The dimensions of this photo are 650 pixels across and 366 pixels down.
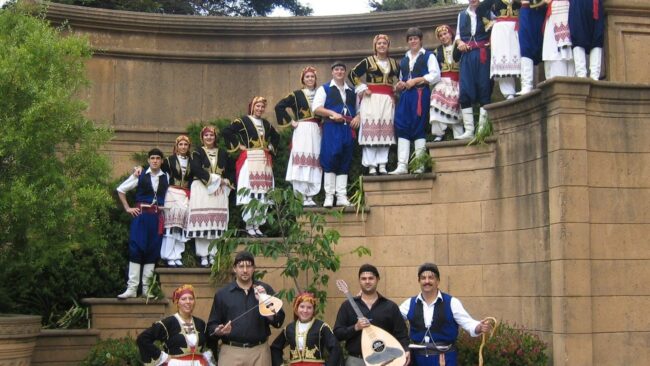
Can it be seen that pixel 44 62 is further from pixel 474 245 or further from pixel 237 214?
pixel 474 245

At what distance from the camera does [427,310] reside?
8195 mm

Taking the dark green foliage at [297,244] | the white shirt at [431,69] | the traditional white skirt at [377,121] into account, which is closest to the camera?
the dark green foliage at [297,244]

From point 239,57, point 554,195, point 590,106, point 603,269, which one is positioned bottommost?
point 603,269

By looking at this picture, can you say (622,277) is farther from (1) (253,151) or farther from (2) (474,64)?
(1) (253,151)

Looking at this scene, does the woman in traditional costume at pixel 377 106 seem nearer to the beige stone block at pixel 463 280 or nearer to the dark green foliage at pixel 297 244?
the dark green foliage at pixel 297 244

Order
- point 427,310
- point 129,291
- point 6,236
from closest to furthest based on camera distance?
1. point 427,310
2. point 6,236
3. point 129,291

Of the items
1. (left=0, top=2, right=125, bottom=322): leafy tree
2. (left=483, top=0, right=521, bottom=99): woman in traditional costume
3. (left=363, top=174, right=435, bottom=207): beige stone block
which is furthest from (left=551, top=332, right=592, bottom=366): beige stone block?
(left=0, top=2, right=125, bottom=322): leafy tree

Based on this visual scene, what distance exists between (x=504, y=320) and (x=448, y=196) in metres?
1.57

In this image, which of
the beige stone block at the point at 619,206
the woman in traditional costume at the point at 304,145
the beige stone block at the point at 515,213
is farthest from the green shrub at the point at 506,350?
the woman in traditional costume at the point at 304,145

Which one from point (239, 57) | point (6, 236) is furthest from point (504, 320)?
point (239, 57)

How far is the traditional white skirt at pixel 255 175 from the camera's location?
38.5 feet

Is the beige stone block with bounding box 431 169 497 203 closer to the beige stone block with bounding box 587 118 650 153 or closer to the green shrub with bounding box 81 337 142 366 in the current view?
the beige stone block with bounding box 587 118 650 153

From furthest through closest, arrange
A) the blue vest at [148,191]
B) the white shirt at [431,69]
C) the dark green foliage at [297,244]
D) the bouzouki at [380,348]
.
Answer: the blue vest at [148,191], the white shirt at [431,69], the dark green foliage at [297,244], the bouzouki at [380,348]

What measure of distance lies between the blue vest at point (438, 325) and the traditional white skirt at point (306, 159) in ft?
12.5
